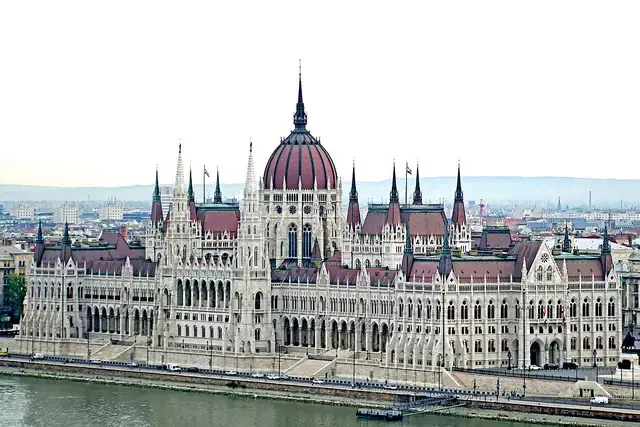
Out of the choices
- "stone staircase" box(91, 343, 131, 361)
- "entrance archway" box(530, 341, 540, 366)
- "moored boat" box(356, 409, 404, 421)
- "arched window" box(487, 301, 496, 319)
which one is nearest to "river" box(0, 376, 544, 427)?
"moored boat" box(356, 409, 404, 421)

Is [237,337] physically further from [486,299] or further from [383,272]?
[486,299]

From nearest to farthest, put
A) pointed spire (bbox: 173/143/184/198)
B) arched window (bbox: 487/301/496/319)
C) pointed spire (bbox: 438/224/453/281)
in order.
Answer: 1. pointed spire (bbox: 438/224/453/281)
2. arched window (bbox: 487/301/496/319)
3. pointed spire (bbox: 173/143/184/198)

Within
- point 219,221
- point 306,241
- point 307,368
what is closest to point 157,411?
point 307,368

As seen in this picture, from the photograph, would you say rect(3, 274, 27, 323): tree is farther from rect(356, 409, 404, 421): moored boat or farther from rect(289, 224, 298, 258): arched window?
rect(356, 409, 404, 421): moored boat

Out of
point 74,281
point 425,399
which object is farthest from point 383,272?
point 74,281

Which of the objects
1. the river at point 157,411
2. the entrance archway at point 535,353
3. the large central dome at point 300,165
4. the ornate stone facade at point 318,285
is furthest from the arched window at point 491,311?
the large central dome at point 300,165

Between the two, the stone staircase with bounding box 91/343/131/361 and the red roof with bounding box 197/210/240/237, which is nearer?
the stone staircase with bounding box 91/343/131/361

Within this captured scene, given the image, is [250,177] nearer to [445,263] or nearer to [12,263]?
[445,263]
